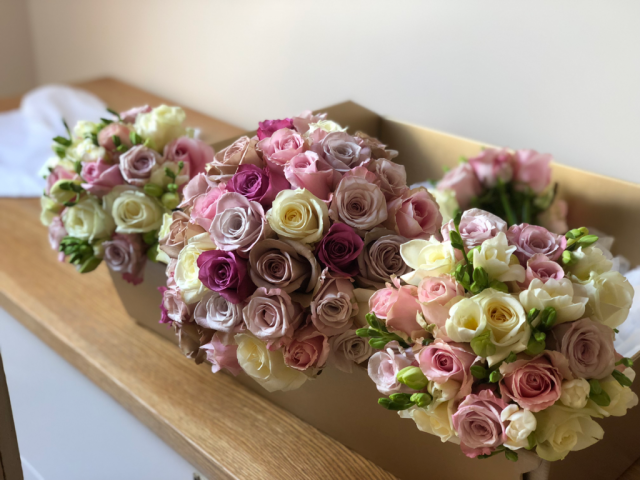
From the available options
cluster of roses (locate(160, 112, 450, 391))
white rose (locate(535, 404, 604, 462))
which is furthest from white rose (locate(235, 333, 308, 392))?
white rose (locate(535, 404, 604, 462))

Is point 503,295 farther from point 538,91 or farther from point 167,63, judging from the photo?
point 167,63

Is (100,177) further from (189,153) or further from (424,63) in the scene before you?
(424,63)

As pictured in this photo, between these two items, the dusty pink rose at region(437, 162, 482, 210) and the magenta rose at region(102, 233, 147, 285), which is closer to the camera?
the magenta rose at region(102, 233, 147, 285)

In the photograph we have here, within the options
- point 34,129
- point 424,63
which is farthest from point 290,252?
point 34,129

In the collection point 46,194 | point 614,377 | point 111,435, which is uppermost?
point 614,377

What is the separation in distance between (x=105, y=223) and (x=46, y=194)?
11 centimetres

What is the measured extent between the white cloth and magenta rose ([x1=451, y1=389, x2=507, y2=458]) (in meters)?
1.08

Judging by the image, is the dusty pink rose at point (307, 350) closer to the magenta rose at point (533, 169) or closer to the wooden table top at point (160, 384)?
the wooden table top at point (160, 384)

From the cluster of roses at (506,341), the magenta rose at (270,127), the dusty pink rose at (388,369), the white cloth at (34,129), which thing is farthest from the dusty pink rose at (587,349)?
the white cloth at (34,129)

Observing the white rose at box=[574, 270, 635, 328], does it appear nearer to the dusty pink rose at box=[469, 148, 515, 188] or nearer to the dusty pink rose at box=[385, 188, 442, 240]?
the dusty pink rose at box=[385, 188, 442, 240]

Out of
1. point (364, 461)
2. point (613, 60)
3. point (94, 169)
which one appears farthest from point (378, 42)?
point (364, 461)

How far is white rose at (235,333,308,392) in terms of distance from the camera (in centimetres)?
54

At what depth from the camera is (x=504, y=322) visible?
435 millimetres

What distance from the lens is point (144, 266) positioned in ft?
2.49
